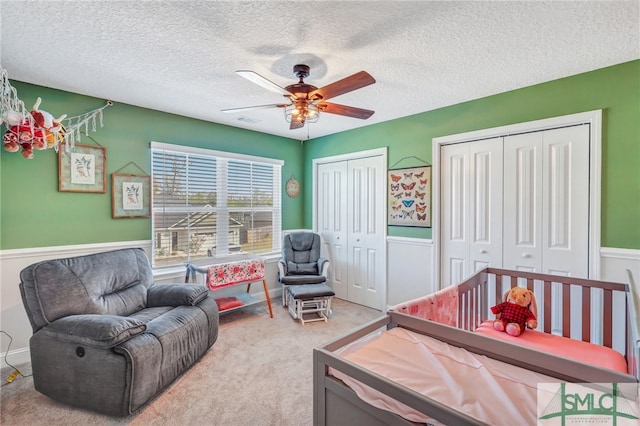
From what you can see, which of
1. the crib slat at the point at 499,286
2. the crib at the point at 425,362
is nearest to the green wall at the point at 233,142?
the crib slat at the point at 499,286

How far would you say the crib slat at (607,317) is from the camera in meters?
1.95

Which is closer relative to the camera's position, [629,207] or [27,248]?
[629,207]

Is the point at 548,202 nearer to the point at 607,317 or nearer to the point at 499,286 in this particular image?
the point at 499,286

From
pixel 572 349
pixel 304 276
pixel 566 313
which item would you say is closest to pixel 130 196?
pixel 304 276

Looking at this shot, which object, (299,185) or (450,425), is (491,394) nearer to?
(450,425)

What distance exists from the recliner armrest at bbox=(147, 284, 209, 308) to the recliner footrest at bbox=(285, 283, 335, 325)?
42.9 inches

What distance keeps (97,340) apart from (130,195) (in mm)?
1759

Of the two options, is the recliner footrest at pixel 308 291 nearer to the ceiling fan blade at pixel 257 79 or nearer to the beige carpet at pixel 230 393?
the beige carpet at pixel 230 393

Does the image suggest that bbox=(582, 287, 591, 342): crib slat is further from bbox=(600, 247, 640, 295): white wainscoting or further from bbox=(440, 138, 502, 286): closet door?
bbox=(440, 138, 502, 286): closet door

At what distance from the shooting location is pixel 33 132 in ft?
6.82

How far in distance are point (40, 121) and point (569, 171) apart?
13.8 feet

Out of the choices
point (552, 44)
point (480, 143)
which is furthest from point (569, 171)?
point (552, 44)

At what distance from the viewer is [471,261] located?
3111 millimetres

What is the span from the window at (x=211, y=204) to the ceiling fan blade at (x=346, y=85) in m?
2.15
